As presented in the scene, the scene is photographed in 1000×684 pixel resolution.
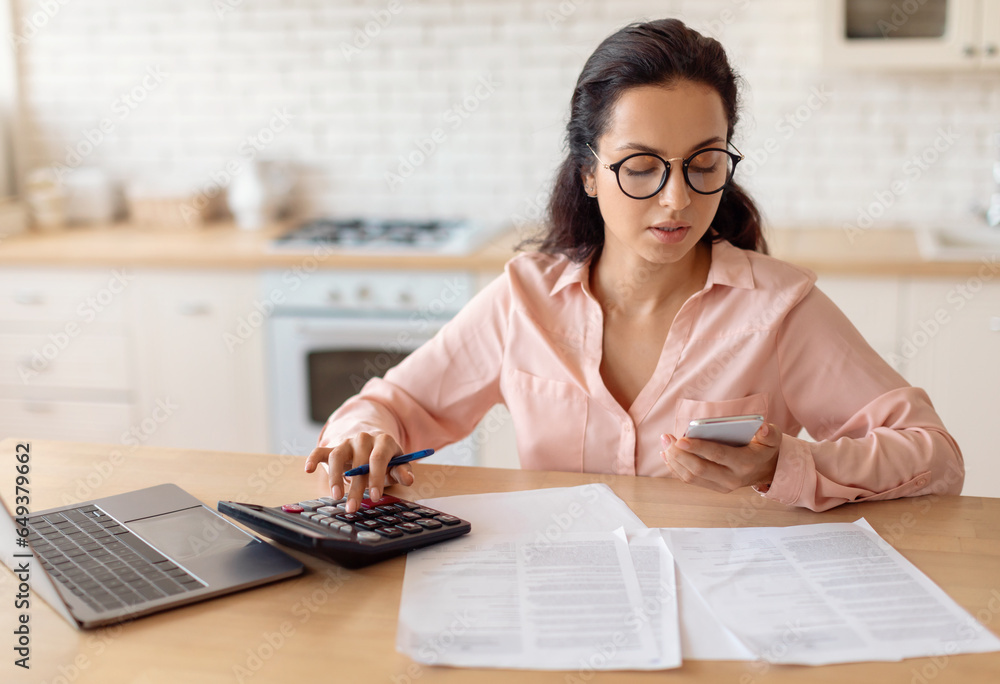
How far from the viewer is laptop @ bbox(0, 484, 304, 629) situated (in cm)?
105

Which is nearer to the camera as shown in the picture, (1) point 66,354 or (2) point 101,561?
(2) point 101,561

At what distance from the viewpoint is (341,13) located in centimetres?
353

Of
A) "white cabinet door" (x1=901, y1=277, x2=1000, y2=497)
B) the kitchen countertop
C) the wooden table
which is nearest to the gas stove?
the kitchen countertop

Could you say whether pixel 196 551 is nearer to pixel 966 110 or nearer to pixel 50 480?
pixel 50 480

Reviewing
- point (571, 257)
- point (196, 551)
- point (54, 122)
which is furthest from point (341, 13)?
point (196, 551)

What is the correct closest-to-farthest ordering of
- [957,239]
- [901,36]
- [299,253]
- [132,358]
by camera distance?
[901,36] < [299,253] < [957,239] < [132,358]

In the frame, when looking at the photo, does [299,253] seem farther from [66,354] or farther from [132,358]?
[66,354]

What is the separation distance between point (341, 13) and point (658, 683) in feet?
10.3

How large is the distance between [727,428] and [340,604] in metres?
0.51

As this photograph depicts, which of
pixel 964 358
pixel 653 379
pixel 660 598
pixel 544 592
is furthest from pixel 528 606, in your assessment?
pixel 964 358

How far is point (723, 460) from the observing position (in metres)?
1.23

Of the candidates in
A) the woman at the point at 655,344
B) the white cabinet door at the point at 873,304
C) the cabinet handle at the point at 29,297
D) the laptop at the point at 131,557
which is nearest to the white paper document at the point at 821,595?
the woman at the point at 655,344

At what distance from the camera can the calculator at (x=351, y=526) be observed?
1129 millimetres

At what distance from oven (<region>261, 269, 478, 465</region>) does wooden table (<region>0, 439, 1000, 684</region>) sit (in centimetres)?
148
